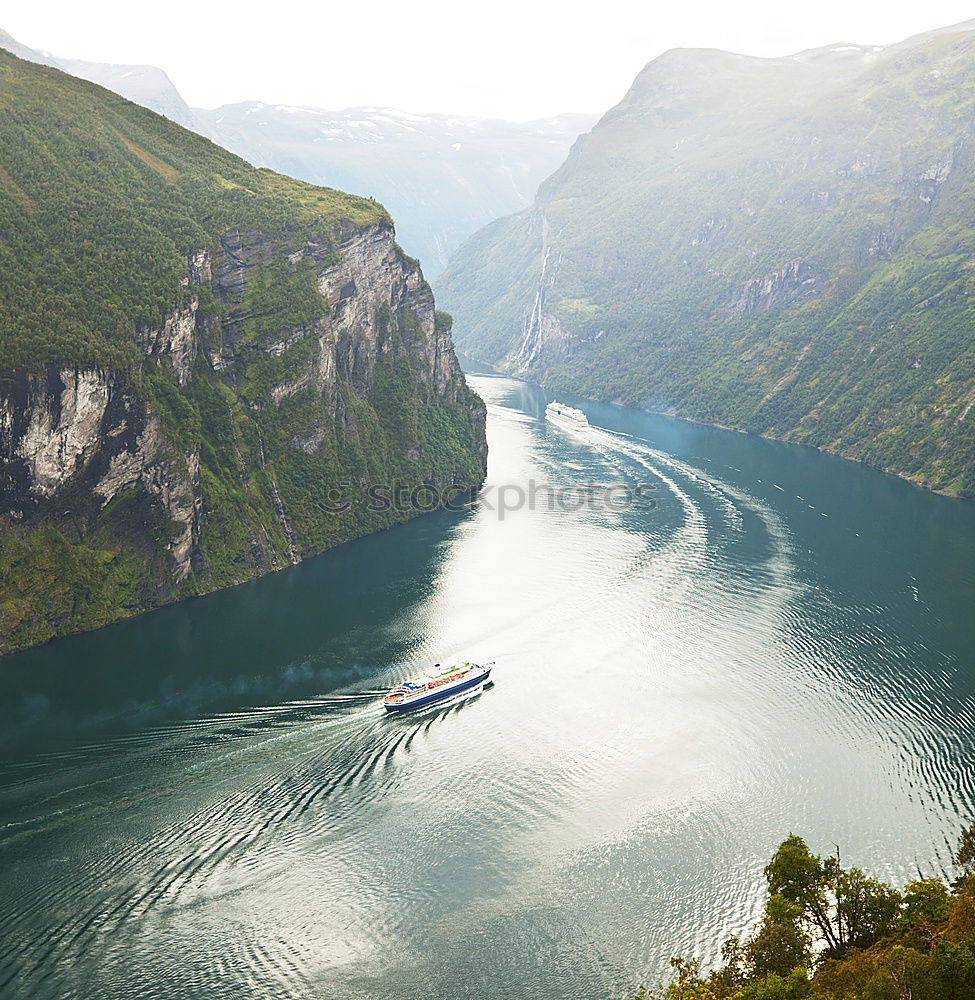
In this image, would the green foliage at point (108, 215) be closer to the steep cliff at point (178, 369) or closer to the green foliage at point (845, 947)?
the steep cliff at point (178, 369)

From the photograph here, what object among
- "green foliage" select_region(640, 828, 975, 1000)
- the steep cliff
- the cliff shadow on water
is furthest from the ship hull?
the steep cliff

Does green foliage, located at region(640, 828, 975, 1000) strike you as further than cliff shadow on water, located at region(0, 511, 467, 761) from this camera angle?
No

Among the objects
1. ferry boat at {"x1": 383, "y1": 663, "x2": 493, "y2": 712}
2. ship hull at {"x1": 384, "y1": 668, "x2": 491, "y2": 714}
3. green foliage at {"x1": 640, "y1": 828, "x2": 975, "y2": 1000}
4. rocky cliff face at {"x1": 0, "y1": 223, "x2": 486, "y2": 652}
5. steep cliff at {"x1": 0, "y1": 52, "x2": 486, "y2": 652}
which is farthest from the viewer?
steep cliff at {"x1": 0, "y1": 52, "x2": 486, "y2": 652}

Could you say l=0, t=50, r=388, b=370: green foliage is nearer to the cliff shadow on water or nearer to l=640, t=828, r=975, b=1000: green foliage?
the cliff shadow on water

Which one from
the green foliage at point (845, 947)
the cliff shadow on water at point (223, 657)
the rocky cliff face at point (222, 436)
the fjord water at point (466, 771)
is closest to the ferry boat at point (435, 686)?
the fjord water at point (466, 771)

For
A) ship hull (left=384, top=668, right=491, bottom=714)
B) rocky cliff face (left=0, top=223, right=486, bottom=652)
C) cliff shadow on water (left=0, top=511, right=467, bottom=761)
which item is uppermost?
rocky cliff face (left=0, top=223, right=486, bottom=652)

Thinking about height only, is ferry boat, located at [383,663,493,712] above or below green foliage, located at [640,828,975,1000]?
below

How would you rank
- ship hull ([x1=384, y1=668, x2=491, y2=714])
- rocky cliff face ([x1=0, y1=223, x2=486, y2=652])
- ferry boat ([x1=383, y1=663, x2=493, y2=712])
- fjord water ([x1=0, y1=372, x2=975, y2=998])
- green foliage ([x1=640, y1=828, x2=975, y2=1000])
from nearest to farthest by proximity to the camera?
green foliage ([x1=640, y1=828, x2=975, y2=1000]), fjord water ([x1=0, y1=372, x2=975, y2=998]), ship hull ([x1=384, y1=668, x2=491, y2=714]), ferry boat ([x1=383, y1=663, x2=493, y2=712]), rocky cliff face ([x1=0, y1=223, x2=486, y2=652])
